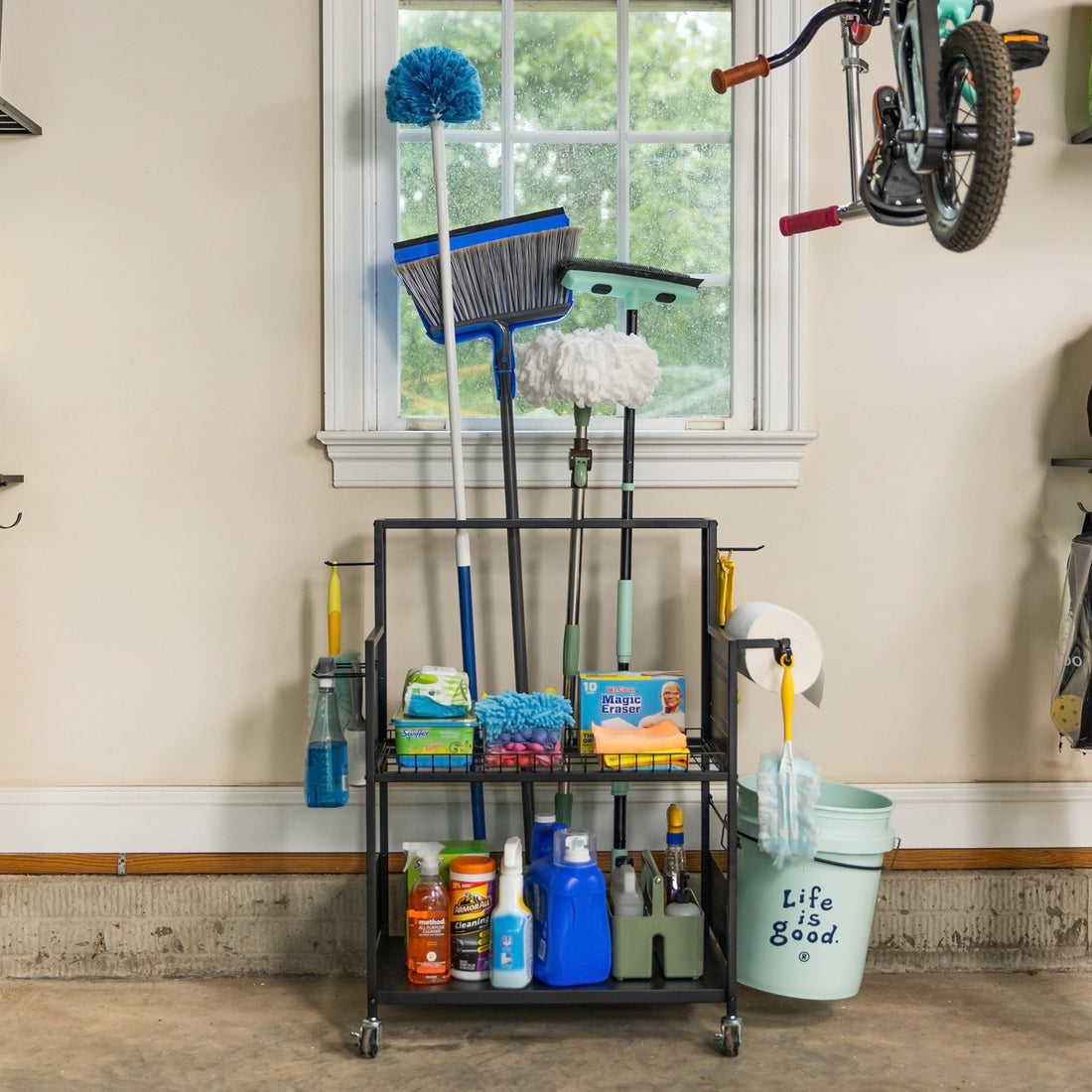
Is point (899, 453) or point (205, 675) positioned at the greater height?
point (899, 453)

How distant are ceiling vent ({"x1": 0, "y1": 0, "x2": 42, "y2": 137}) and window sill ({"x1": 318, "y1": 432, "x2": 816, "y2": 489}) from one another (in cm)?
84

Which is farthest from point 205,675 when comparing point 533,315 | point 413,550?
point 533,315

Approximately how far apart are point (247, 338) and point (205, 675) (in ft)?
2.25

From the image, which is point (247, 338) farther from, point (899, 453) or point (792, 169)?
point (899, 453)

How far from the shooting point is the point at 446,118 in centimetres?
206

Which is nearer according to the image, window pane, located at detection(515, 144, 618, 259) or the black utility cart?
the black utility cart

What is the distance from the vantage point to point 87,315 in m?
2.23

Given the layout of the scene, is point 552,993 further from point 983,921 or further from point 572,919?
point 983,921

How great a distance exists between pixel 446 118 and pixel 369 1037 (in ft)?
5.35

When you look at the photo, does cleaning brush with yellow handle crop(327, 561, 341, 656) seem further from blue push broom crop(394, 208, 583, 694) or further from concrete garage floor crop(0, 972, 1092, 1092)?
concrete garage floor crop(0, 972, 1092, 1092)

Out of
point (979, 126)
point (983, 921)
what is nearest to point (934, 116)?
point (979, 126)

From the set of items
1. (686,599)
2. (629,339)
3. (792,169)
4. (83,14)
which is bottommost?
(686,599)

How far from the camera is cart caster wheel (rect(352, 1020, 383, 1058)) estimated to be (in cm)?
188

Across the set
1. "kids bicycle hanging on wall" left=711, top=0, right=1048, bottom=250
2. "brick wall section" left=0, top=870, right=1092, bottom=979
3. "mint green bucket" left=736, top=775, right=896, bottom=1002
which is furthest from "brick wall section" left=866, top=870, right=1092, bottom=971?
"kids bicycle hanging on wall" left=711, top=0, right=1048, bottom=250
